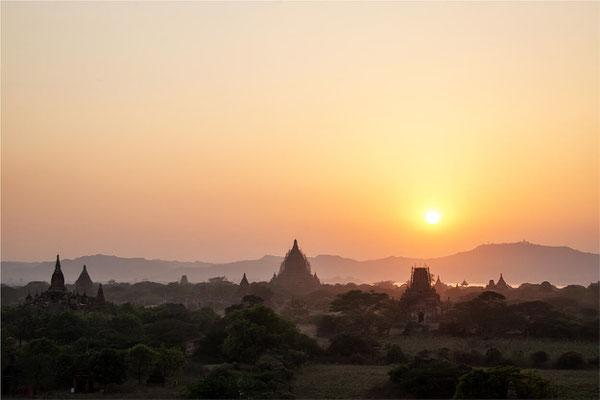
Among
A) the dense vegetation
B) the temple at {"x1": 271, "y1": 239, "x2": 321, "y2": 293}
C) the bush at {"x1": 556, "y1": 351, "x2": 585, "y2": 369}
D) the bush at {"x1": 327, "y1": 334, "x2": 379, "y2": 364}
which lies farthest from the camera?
the temple at {"x1": 271, "y1": 239, "x2": 321, "y2": 293}

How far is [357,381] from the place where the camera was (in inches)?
1528

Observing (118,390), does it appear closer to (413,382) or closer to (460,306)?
(413,382)

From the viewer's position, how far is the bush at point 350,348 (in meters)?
46.5

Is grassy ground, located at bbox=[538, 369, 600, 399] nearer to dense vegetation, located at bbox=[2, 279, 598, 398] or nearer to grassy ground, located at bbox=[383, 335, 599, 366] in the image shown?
dense vegetation, located at bbox=[2, 279, 598, 398]

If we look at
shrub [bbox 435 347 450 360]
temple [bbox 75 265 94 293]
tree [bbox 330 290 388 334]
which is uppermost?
temple [bbox 75 265 94 293]

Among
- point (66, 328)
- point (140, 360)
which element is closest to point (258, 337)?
point (140, 360)

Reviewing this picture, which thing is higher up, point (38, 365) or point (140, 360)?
point (140, 360)

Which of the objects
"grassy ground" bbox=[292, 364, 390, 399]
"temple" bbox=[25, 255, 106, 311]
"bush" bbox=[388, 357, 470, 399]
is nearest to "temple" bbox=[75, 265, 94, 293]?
"temple" bbox=[25, 255, 106, 311]

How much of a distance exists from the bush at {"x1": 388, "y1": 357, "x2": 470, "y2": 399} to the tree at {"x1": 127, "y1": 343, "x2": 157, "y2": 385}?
41.4 feet

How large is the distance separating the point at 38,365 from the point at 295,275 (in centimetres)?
7770

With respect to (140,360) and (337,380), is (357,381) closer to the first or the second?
(337,380)

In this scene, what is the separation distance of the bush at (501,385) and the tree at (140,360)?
1602cm

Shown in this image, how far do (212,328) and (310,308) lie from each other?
3764cm

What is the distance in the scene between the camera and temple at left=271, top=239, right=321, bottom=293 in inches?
4360
